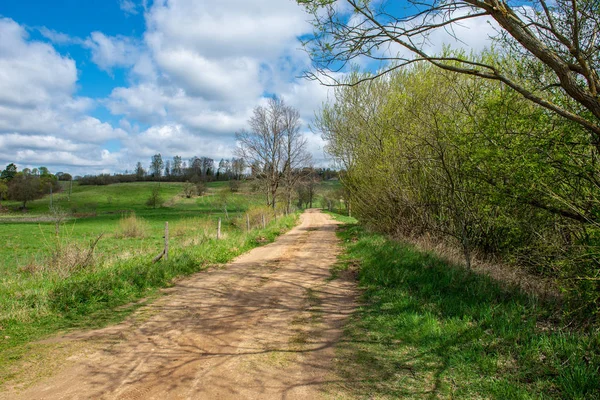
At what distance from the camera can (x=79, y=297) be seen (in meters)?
6.60

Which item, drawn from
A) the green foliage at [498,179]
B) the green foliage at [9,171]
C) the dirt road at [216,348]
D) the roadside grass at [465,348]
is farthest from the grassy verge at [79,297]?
the green foliage at [9,171]

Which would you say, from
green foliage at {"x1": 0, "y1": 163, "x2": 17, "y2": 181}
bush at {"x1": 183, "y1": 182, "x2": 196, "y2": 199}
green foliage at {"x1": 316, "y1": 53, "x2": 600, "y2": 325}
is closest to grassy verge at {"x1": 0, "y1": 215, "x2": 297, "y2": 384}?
green foliage at {"x1": 316, "y1": 53, "x2": 600, "y2": 325}

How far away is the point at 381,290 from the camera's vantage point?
7.09 metres

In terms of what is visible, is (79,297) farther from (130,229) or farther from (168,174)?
(168,174)

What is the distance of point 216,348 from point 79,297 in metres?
3.71

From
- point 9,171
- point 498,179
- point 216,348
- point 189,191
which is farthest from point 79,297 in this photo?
point 9,171

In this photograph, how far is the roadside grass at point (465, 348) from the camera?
3.34 metres

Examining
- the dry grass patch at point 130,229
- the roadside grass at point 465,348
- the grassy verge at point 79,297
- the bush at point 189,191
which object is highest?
the bush at point 189,191

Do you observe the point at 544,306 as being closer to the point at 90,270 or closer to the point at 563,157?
the point at 563,157

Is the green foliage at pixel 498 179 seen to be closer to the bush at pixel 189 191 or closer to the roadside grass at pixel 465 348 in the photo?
the roadside grass at pixel 465 348

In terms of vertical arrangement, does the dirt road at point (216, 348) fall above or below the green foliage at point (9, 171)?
below

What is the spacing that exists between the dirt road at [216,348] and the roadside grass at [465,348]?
50cm

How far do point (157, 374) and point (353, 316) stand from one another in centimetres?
315

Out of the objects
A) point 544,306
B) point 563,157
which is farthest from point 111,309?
point 563,157
